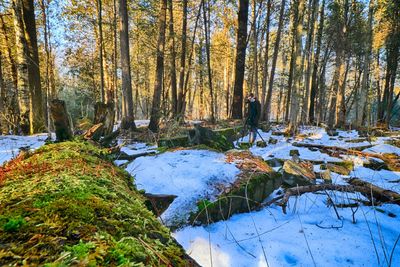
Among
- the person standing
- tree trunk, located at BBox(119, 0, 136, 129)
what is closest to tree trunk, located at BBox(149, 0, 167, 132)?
tree trunk, located at BBox(119, 0, 136, 129)

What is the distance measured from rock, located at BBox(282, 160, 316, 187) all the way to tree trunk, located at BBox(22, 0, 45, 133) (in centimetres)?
837

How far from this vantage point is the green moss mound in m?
0.75

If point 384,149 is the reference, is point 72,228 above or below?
above

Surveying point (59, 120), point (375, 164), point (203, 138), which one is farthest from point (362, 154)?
point (59, 120)

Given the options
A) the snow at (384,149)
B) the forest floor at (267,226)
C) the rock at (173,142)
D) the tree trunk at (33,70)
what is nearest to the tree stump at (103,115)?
the rock at (173,142)

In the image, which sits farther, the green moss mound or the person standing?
the person standing

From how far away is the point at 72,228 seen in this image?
91 cm

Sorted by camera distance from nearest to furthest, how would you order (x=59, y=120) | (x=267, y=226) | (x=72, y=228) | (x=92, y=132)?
(x=72, y=228) < (x=267, y=226) < (x=59, y=120) < (x=92, y=132)

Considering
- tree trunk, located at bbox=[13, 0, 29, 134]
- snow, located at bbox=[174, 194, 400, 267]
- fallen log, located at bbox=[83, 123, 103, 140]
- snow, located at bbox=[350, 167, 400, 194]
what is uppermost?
tree trunk, located at bbox=[13, 0, 29, 134]

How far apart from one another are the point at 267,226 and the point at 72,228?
274 centimetres

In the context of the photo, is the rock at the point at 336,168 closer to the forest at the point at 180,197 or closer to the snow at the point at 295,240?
the forest at the point at 180,197

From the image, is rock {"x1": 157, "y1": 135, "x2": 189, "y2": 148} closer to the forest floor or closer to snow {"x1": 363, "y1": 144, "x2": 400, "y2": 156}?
the forest floor

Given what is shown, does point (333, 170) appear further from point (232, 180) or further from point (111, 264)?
point (111, 264)

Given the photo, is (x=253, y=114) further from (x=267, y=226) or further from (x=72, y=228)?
(x=72, y=228)
